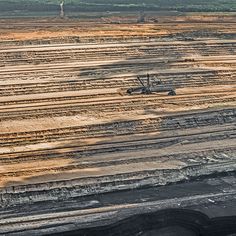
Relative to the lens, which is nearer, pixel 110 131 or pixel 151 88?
pixel 110 131

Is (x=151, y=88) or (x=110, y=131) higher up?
(x=151, y=88)

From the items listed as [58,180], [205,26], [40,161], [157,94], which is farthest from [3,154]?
[205,26]

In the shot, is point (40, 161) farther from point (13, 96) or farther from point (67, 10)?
point (67, 10)

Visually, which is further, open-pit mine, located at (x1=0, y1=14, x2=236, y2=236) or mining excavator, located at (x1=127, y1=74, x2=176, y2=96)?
mining excavator, located at (x1=127, y1=74, x2=176, y2=96)

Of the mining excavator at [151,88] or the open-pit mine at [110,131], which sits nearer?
the open-pit mine at [110,131]
